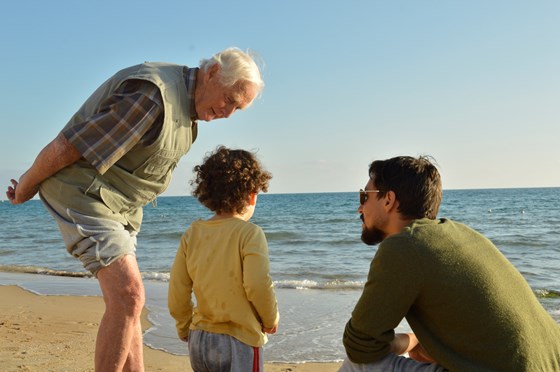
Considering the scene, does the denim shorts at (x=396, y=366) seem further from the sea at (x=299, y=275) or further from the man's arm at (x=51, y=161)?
the man's arm at (x=51, y=161)

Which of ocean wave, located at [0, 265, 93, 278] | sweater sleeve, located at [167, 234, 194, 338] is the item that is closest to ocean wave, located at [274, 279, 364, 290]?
ocean wave, located at [0, 265, 93, 278]

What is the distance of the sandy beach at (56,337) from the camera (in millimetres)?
4281

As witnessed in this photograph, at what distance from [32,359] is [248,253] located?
2394 millimetres

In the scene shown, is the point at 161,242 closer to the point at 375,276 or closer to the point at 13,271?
the point at 13,271

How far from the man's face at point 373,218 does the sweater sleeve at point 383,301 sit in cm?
36

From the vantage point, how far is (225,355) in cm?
279

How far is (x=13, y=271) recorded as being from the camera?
435 inches

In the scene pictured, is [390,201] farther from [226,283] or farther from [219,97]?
[219,97]

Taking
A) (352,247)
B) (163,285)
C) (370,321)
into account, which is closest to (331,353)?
(370,321)

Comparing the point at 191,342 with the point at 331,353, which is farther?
the point at 331,353

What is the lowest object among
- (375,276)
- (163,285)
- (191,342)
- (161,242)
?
(161,242)

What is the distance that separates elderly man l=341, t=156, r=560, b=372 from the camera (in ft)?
6.91

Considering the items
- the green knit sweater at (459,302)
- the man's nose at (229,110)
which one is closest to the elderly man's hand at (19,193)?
the man's nose at (229,110)

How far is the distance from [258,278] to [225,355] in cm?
38
